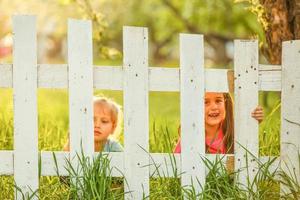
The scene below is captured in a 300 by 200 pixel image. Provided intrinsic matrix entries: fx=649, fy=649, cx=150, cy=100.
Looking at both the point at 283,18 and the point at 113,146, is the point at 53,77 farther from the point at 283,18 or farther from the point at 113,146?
the point at 283,18

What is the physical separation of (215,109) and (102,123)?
0.86 m

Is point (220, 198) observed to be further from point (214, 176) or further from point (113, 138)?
point (113, 138)

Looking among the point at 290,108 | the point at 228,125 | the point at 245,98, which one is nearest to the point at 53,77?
the point at 245,98

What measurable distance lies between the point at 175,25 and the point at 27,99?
13101 millimetres

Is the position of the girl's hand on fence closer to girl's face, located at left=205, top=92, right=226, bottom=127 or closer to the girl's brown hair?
the girl's brown hair

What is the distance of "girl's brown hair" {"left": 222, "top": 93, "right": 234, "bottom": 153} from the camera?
12.8 feet

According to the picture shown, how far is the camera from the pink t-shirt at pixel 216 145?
12.7 ft

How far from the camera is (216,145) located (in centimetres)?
396

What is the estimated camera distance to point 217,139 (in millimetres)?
4000

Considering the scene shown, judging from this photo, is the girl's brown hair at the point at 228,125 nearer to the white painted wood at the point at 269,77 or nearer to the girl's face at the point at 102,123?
the white painted wood at the point at 269,77

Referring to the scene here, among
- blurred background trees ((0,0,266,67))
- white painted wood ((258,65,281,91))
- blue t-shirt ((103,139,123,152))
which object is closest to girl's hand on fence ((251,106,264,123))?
white painted wood ((258,65,281,91))

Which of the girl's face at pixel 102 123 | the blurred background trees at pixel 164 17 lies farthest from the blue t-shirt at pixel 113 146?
the blurred background trees at pixel 164 17

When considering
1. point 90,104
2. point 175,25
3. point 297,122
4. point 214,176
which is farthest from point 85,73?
point 175,25

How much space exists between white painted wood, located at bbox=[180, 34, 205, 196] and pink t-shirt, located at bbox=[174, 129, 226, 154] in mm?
284
